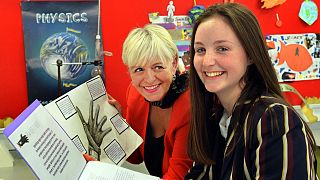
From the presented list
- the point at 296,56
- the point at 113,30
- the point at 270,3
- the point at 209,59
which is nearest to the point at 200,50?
the point at 209,59

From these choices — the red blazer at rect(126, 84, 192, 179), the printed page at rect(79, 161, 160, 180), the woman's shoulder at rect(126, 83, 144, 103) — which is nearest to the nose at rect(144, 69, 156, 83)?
the red blazer at rect(126, 84, 192, 179)

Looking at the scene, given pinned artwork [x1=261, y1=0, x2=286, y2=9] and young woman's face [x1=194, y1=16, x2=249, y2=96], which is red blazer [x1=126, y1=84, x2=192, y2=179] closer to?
young woman's face [x1=194, y1=16, x2=249, y2=96]

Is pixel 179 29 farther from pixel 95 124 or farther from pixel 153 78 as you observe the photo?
pixel 95 124

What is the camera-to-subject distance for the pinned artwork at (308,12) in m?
2.23

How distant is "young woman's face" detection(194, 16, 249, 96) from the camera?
38.8 inches

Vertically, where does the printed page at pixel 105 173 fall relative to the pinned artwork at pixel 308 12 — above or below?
below

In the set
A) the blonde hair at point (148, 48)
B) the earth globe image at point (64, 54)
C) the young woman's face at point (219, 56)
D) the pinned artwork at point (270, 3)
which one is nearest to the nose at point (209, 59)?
the young woman's face at point (219, 56)

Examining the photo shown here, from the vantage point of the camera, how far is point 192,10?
2.02m

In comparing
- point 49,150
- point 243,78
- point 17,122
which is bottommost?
point 49,150

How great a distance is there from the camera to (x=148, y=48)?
128 cm

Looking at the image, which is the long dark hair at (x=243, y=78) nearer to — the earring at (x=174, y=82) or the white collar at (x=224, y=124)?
the white collar at (x=224, y=124)

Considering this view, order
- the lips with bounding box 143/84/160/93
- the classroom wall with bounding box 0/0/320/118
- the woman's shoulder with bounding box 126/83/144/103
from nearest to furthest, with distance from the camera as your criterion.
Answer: the lips with bounding box 143/84/160/93 → the woman's shoulder with bounding box 126/83/144/103 → the classroom wall with bounding box 0/0/320/118

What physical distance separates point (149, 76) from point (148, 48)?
11 cm

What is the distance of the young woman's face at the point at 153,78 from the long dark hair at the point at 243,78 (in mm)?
155
